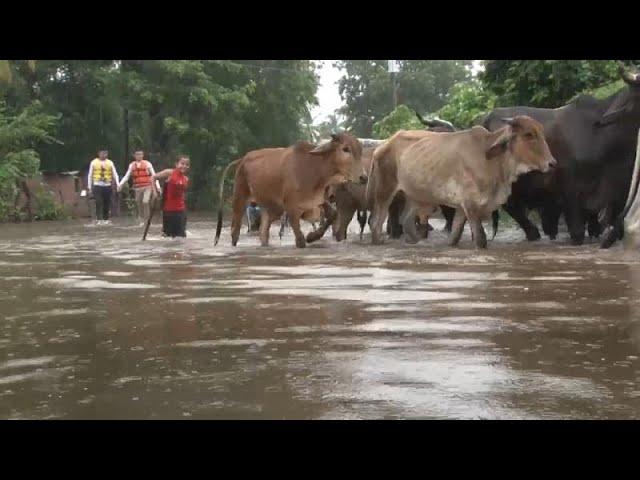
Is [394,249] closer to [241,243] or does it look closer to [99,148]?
[241,243]

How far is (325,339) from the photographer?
247 inches

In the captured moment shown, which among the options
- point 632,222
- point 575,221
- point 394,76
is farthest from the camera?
point 394,76

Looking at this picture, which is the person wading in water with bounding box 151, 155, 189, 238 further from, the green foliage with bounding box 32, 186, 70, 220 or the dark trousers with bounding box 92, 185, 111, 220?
the green foliage with bounding box 32, 186, 70, 220

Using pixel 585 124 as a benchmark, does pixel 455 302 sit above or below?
below

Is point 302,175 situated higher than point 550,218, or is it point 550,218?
point 302,175

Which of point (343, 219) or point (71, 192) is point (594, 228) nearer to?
point (343, 219)

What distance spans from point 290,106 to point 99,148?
7303mm

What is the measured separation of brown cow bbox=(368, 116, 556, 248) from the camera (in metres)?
13.7

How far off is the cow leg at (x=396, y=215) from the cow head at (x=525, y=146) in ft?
11.2

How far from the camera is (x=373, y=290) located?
865 centimetres

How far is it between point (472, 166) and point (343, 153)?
1.88 metres

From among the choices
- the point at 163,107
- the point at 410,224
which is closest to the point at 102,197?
the point at 410,224

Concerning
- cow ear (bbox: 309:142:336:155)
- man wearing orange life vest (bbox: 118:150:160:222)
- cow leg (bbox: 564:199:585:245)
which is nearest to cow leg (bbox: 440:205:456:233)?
cow leg (bbox: 564:199:585:245)
